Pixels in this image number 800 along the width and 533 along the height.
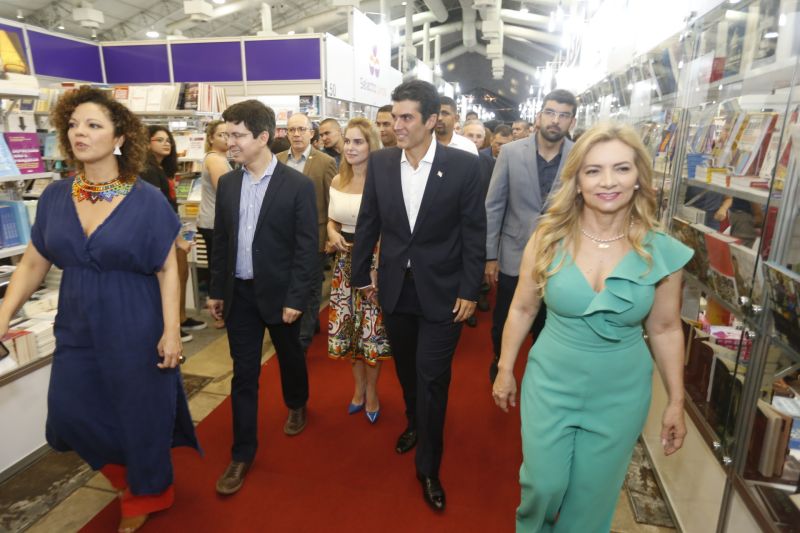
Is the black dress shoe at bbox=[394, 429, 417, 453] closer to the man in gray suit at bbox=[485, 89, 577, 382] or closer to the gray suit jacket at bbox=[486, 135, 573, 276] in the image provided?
the man in gray suit at bbox=[485, 89, 577, 382]

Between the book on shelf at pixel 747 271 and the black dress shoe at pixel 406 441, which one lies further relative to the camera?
the black dress shoe at pixel 406 441

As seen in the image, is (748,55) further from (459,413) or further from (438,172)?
(459,413)

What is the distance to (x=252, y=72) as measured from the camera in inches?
289

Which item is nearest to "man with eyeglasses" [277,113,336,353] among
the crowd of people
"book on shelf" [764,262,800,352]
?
the crowd of people

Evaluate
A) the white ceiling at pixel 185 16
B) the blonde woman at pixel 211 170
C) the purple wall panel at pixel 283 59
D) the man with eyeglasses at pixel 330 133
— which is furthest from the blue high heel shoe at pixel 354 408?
the white ceiling at pixel 185 16

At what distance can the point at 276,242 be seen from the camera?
2.43 meters

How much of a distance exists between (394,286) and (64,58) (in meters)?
7.31

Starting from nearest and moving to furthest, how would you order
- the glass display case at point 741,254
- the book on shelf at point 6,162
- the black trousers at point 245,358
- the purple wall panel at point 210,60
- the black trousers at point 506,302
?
the glass display case at point 741,254
the black trousers at point 245,358
the book on shelf at point 6,162
the black trousers at point 506,302
the purple wall panel at point 210,60

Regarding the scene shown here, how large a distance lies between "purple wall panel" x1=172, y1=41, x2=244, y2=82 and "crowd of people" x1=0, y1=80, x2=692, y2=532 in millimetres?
5179

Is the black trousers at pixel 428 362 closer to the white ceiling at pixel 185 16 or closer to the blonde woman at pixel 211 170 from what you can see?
the blonde woman at pixel 211 170

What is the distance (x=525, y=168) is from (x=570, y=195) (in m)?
1.42

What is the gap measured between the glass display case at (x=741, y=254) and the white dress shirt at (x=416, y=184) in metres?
1.21

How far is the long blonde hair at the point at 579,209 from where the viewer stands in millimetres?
1583

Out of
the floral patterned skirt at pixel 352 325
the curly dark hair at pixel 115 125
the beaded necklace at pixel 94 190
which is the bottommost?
the floral patterned skirt at pixel 352 325
